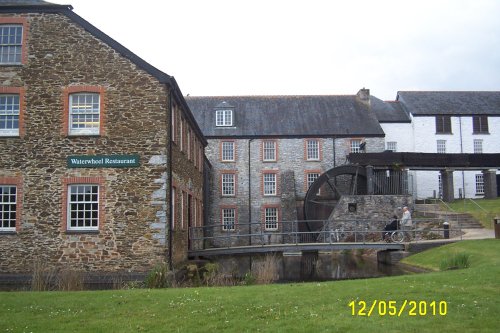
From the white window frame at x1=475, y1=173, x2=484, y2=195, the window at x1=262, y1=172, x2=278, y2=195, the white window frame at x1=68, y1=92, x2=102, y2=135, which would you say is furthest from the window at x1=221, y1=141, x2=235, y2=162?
the white window frame at x1=68, y1=92, x2=102, y2=135

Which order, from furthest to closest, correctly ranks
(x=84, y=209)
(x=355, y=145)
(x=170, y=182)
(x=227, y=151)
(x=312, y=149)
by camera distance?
(x=227, y=151)
(x=312, y=149)
(x=355, y=145)
(x=170, y=182)
(x=84, y=209)

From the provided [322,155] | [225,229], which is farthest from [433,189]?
[225,229]

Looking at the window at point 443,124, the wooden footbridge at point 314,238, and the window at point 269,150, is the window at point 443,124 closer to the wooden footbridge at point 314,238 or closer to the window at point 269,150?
the window at point 269,150

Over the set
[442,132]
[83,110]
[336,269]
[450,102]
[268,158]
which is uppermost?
[450,102]

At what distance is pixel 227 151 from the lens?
37.6m

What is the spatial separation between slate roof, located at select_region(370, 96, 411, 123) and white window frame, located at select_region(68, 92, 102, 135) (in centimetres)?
2696

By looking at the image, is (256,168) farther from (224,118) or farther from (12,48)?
(12,48)

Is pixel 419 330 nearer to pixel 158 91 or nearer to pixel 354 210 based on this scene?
pixel 158 91

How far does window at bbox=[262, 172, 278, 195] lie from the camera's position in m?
37.2

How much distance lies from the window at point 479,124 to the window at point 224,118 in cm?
1865

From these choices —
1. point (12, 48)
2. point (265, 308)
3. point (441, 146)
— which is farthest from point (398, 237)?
point (441, 146)

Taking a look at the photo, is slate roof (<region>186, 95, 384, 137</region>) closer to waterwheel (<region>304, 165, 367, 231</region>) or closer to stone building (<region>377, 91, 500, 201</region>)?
stone building (<region>377, 91, 500, 201</region>)

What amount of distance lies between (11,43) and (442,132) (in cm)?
3187

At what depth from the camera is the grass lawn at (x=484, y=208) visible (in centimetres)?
2759
